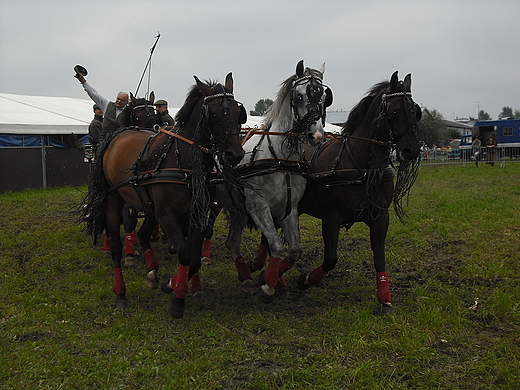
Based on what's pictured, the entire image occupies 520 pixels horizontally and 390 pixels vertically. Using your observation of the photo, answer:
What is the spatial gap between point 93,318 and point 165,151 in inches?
73.1

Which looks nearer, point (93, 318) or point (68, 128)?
point (93, 318)

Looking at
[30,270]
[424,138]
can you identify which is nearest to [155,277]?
[30,270]

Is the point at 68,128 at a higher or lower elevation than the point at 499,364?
higher

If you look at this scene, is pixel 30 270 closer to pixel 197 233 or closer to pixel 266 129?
pixel 197 233

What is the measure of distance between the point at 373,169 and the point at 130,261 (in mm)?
3936

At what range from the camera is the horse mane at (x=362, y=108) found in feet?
16.9

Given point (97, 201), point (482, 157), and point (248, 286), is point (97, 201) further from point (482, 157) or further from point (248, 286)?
point (482, 157)

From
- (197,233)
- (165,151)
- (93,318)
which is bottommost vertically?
(93,318)

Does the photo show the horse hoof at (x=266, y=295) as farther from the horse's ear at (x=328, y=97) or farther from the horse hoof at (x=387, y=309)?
the horse's ear at (x=328, y=97)

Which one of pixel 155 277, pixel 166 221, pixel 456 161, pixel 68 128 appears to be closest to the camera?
pixel 166 221

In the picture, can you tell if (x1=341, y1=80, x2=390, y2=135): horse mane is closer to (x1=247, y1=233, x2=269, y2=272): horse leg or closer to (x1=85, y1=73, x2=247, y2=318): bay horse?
(x1=85, y1=73, x2=247, y2=318): bay horse

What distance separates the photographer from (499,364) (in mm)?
3588

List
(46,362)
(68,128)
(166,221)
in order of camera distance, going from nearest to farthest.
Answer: (46,362) < (166,221) < (68,128)

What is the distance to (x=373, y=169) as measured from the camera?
5000 millimetres
